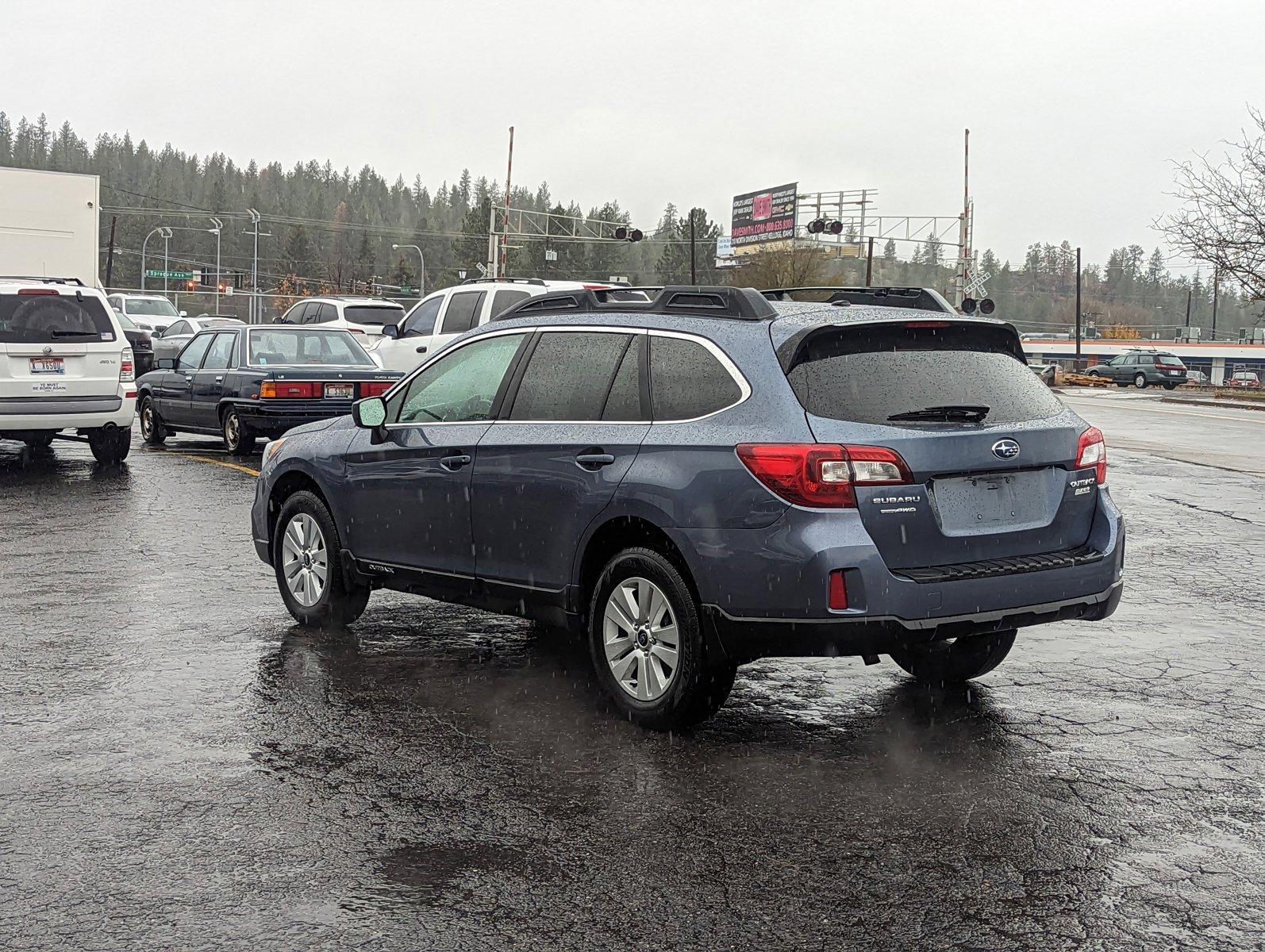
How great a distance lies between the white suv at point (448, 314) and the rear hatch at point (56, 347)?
19.1 feet

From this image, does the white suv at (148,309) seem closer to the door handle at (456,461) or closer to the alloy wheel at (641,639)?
the door handle at (456,461)

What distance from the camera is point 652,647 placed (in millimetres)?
5863

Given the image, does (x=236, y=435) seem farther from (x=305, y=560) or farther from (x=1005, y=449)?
(x=1005, y=449)

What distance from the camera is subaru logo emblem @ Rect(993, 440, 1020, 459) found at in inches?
223

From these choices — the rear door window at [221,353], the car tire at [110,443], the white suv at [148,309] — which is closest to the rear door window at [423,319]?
the rear door window at [221,353]

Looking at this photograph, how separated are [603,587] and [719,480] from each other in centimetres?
79

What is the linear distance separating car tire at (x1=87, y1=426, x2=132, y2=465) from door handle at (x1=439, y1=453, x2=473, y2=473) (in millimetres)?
10510

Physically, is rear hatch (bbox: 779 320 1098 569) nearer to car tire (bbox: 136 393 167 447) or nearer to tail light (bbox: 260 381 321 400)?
tail light (bbox: 260 381 321 400)

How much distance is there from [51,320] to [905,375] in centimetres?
1236

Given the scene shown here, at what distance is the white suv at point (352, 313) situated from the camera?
28.4m

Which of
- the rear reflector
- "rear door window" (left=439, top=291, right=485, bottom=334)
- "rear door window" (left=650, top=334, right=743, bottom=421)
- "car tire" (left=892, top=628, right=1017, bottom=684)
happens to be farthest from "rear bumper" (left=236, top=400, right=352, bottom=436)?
the rear reflector

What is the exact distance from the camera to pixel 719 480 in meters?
5.56

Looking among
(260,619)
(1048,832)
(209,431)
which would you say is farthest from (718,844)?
(209,431)

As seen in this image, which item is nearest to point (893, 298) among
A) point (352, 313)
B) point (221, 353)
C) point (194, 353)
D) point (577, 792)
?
point (577, 792)
